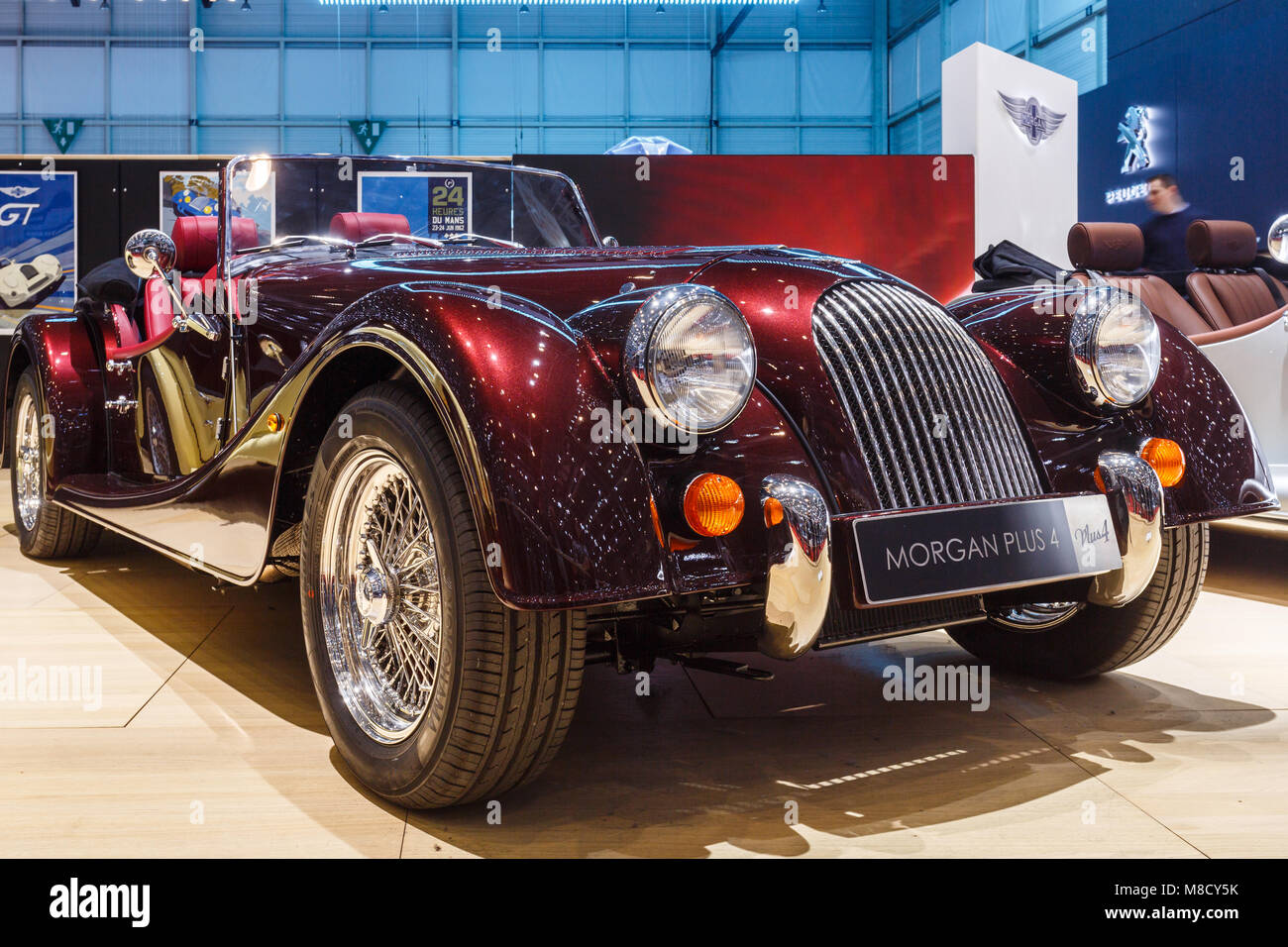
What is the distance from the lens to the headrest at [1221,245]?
5426mm

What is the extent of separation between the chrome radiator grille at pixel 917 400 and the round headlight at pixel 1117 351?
0.20m

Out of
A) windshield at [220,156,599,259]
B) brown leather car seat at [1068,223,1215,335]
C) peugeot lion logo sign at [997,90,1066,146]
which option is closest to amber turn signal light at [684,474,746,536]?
windshield at [220,156,599,259]

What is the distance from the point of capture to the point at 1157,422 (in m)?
2.30

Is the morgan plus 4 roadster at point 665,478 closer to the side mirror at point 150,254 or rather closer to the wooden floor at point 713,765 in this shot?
the wooden floor at point 713,765

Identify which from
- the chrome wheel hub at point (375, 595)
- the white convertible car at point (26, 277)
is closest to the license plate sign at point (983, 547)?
the chrome wheel hub at point (375, 595)

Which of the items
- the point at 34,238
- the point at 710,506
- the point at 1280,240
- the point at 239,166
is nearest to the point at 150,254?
the point at 239,166

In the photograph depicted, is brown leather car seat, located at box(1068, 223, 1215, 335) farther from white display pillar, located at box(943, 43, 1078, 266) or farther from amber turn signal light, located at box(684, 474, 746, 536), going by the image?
amber turn signal light, located at box(684, 474, 746, 536)

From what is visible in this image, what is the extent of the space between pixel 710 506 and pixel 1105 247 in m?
4.38

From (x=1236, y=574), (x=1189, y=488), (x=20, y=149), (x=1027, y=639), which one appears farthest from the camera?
(x=20, y=149)
